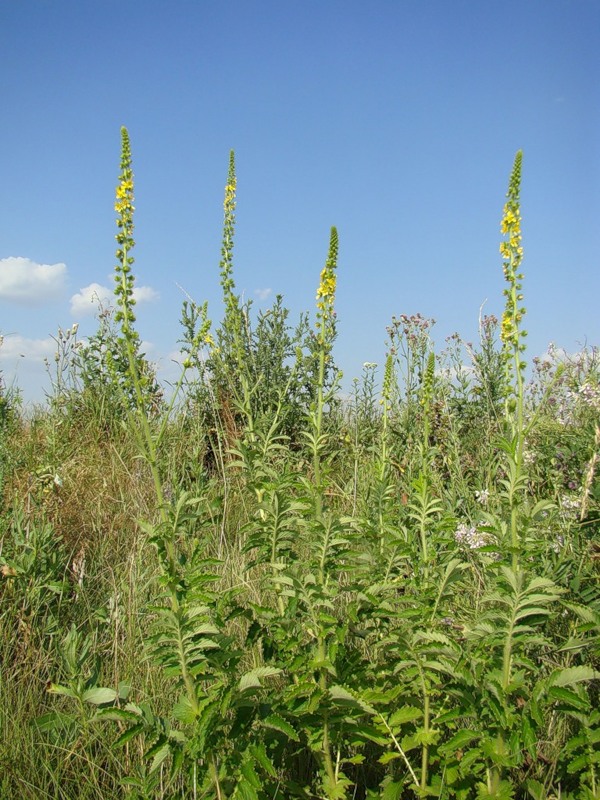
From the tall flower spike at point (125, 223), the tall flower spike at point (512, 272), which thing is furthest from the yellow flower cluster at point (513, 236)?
the tall flower spike at point (125, 223)

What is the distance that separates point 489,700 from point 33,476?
3527mm

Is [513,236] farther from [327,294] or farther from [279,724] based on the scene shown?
[279,724]

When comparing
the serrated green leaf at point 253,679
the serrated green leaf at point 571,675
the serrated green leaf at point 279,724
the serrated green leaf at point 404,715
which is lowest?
the serrated green leaf at point 404,715

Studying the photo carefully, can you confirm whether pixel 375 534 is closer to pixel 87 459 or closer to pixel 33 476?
pixel 33 476

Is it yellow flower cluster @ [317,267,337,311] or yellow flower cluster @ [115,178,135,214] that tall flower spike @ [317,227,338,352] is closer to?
yellow flower cluster @ [317,267,337,311]

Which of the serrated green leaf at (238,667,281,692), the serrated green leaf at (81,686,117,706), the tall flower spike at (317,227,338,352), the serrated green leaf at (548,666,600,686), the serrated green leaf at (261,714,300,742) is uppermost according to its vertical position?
the tall flower spike at (317,227,338,352)

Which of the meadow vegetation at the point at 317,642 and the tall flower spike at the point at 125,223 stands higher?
the tall flower spike at the point at 125,223

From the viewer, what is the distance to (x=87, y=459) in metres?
5.60

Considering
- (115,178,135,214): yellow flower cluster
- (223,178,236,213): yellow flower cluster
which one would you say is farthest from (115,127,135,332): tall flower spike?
(223,178,236,213): yellow flower cluster

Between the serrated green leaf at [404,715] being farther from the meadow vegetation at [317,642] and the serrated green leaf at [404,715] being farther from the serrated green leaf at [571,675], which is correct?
the serrated green leaf at [571,675]

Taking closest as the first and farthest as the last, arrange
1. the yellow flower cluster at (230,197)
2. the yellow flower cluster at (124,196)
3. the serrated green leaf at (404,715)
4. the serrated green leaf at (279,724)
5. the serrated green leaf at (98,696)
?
1. the serrated green leaf at (279,724)
2. the serrated green leaf at (98,696)
3. the serrated green leaf at (404,715)
4. the yellow flower cluster at (124,196)
5. the yellow flower cluster at (230,197)

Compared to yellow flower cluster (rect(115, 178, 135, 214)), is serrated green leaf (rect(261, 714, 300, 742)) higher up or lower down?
lower down

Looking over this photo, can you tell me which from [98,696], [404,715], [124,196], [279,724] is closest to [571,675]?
[404,715]

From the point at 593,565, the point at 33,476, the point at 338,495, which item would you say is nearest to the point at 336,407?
the point at 338,495
